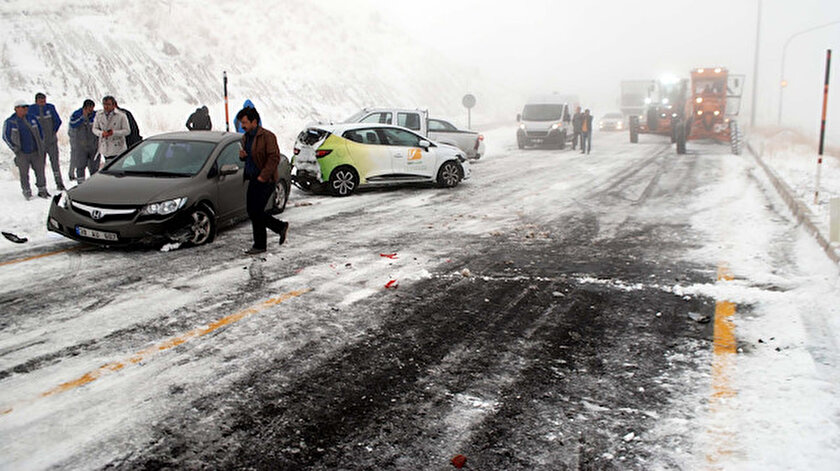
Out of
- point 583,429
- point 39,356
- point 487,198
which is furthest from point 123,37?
point 583,429

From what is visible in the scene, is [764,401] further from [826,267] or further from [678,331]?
[826,267]

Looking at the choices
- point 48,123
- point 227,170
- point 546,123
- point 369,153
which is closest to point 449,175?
point 369,153

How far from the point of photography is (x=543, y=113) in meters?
28.4

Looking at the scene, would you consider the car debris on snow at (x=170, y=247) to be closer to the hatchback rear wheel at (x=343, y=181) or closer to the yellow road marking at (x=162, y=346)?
the yellow road marking at (x=162, y=346)

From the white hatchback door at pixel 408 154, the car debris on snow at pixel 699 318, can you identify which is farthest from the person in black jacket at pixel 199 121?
the car debris on snow at pixel 699 318

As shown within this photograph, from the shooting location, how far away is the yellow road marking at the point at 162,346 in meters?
4.26

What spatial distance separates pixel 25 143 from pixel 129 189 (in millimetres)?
4518

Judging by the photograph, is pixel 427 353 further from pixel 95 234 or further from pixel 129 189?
pixel 129 189

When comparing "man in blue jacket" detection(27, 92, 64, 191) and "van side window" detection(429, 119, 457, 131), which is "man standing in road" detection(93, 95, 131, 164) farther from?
"van side window" detection(429, 119, 457, 131)

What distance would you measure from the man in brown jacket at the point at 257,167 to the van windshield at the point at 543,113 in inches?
847

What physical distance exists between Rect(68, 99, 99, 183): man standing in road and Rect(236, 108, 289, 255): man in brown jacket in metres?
5.26

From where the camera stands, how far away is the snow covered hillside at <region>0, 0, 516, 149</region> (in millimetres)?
27062

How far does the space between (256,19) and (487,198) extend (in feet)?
114

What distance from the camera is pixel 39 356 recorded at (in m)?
4.77
